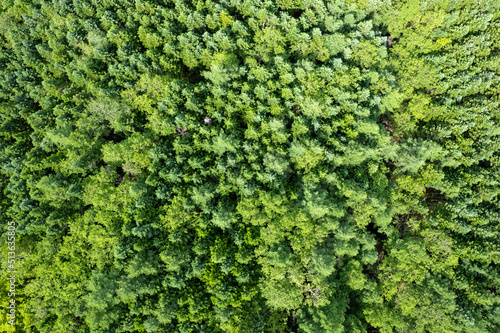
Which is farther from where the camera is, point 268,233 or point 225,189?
point 225,189

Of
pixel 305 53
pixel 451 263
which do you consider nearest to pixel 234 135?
pixel 305 53

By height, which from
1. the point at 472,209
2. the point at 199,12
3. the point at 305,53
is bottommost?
the point at 472,209

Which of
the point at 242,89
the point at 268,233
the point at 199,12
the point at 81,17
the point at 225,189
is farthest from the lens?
the point at 81,17

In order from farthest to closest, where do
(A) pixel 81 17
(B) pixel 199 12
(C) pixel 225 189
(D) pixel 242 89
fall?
(A) pixel 81 17 < (B) pixel 199 12 < (D) pixel 242 89 < (C) pixel 225 189

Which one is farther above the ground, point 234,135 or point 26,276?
point 234,135

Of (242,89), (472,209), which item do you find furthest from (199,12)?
(472,209)

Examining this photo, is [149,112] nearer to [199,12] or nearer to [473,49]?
[199,12]
